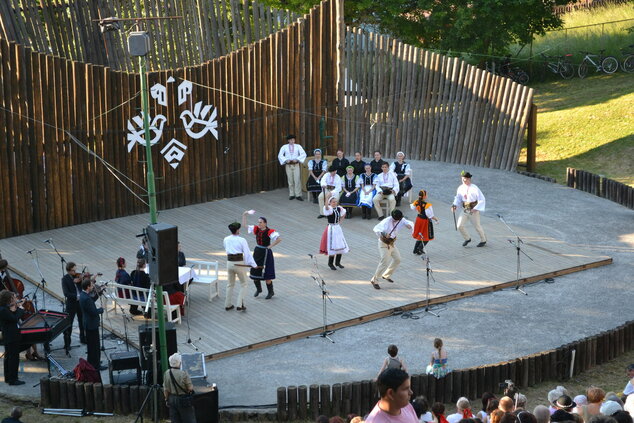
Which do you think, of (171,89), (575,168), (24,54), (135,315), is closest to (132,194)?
(171,89)

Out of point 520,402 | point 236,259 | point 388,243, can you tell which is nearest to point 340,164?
point 388,243

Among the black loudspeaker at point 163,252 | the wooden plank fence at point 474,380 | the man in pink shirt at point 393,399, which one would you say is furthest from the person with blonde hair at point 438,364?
the man in pink shirt at point 393,399

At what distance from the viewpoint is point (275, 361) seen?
14562 millimetres

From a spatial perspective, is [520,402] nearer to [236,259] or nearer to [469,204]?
[236,259]

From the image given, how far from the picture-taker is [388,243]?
667 inches

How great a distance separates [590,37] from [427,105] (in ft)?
43.9

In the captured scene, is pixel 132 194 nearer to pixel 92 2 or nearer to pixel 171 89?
pixel 171 89

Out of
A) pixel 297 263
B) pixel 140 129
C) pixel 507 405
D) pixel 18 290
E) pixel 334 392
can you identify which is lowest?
pixel 297 263

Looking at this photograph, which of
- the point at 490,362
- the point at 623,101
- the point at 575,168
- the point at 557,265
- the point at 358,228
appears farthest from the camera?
the point at 623,101

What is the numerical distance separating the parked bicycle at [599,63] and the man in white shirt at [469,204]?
53.9ft

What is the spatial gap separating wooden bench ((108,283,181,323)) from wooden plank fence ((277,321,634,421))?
333 cm

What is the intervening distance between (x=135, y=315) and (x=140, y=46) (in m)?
5.33

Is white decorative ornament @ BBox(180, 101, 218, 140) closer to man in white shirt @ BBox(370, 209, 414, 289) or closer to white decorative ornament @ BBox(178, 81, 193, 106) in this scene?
white decorative ornament @ BBox(178, 81, 193, 106)

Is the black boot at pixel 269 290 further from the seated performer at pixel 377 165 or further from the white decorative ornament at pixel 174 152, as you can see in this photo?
the white decorative ornament at pixel 174 152
